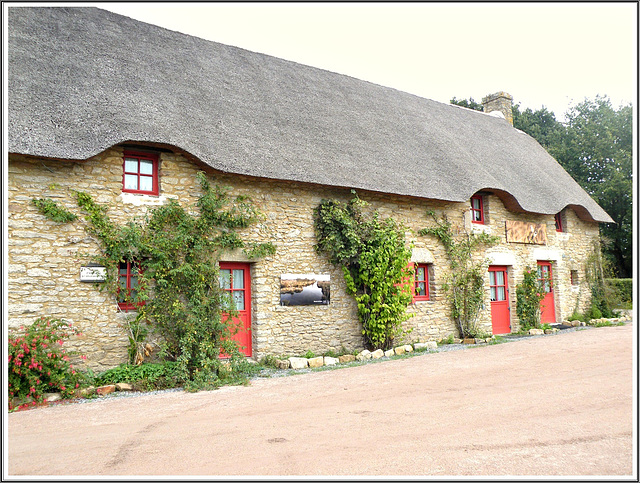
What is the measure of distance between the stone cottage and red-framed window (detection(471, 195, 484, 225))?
1.9 inches

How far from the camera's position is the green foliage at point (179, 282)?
752 centimetres

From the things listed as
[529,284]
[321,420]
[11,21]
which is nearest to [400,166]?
[529,284]

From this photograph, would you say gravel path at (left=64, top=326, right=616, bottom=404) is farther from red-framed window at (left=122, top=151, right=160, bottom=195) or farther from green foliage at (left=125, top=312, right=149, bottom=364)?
red-framed window at (left=122, top=151, right=160, bottom=195)

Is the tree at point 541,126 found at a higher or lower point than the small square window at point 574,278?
higher

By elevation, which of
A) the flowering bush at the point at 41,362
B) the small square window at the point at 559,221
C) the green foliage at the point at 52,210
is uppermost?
the small square window at the point at 559,221

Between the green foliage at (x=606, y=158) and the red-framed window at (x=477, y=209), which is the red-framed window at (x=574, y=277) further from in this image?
the green foliage at (x=606, y=158)

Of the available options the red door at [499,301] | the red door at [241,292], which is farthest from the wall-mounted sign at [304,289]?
the red door at [499,301]

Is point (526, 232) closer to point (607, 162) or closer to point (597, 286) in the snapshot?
point (597, 286)

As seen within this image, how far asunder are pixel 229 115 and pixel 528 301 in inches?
376

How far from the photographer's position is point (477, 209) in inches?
513

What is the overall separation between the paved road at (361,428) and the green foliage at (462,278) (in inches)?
157

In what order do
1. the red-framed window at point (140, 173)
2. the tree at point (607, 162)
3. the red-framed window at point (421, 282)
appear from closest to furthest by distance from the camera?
the red-framed window at point (140, 173) → the red-framed window at point (421, 282) → the tree at point (607, 162)

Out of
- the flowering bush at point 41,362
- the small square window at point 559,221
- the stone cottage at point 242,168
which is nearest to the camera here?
the flowering bush at point 41,362

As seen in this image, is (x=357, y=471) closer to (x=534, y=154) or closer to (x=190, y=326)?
(x=190, y=326)
